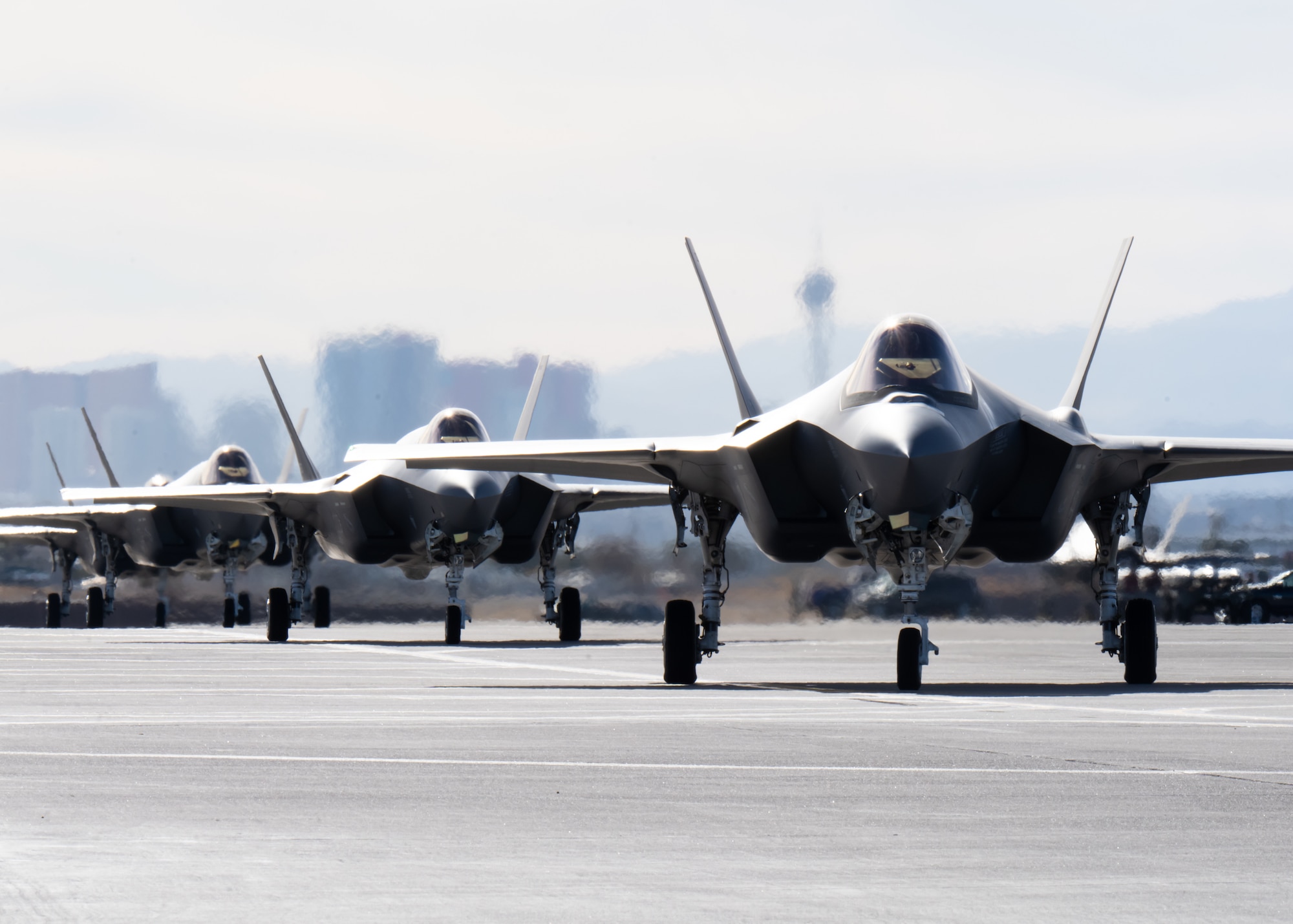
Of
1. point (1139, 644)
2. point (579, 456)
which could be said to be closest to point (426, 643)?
point (579, 456)

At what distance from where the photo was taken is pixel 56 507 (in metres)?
44.0

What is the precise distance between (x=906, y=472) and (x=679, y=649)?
2.96 meters

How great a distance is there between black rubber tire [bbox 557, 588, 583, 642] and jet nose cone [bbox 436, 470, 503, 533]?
2.73 meters

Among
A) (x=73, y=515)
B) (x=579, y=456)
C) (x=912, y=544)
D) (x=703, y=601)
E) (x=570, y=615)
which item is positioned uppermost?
(x=579, y=456)

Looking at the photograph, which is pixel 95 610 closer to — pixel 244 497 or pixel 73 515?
pixel 73 515

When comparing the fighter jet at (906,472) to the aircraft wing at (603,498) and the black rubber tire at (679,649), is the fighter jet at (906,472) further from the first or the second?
the aircraft wing at (603,498)

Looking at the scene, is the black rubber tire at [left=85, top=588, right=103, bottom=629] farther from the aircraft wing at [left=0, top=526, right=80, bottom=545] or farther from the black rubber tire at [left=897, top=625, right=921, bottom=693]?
the black rubber tire at [left=897, top=625, right=921, bottom=693]

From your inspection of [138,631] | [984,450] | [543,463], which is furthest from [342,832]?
[138,631]

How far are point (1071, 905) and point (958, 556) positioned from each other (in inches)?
497

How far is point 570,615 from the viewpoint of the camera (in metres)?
28.4

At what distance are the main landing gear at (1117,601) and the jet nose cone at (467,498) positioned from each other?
10214 millimetres

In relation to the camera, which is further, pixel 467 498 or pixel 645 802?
pixel 467 498

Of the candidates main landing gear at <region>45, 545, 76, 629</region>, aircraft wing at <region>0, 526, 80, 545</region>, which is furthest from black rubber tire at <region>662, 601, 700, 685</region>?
aircraft wing at <region>0, 526, 80, 545</region>

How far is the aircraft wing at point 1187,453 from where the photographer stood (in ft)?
54.0
